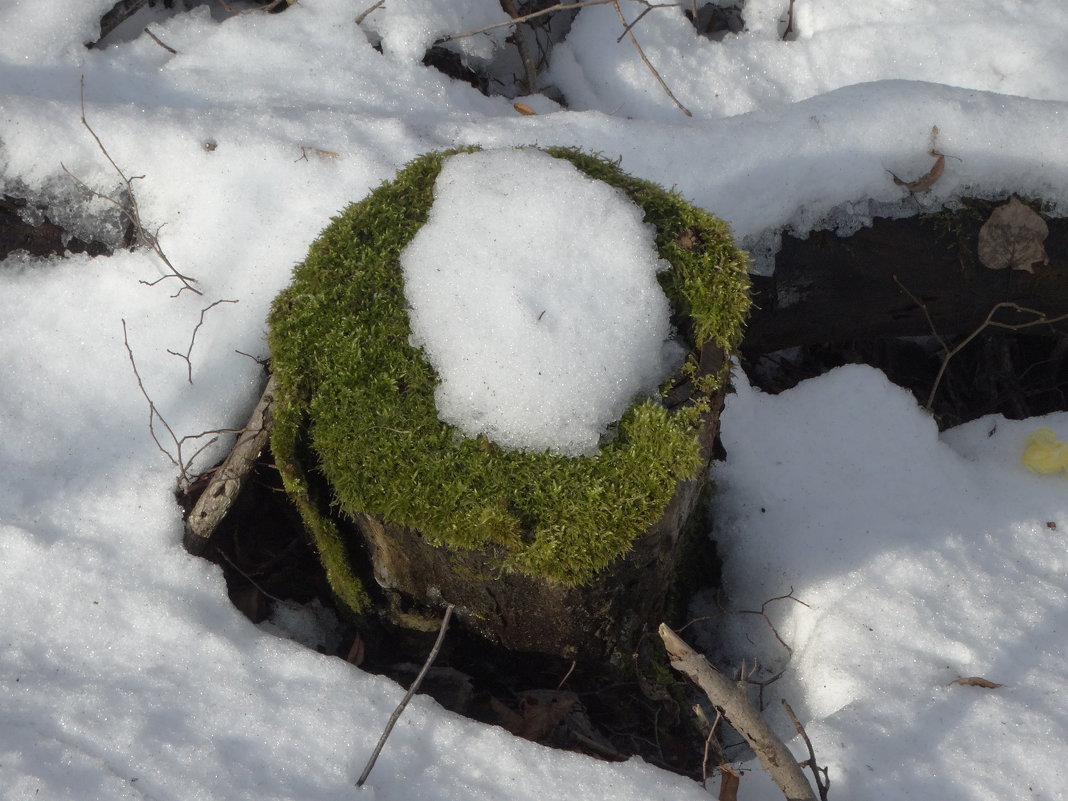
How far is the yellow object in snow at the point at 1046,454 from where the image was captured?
273 cm

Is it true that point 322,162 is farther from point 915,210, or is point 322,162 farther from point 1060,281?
point 1060,281

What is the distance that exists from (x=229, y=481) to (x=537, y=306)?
1.01m

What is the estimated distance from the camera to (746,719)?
1.82 meters

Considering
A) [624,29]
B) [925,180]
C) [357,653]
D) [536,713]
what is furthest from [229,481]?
[624,29]

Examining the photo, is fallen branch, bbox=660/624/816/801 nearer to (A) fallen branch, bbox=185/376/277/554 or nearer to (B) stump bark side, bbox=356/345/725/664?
(B) stump bark side, bbox=356/345/725/664

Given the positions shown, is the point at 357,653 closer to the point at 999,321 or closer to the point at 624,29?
the point at 999,321

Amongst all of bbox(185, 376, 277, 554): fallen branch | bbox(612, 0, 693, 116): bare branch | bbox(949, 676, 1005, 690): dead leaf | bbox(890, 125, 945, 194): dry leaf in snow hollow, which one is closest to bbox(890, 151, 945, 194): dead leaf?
bbox(890, 125, 945, 194): dry leaf in snow hollow

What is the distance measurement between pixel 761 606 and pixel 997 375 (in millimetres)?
1748

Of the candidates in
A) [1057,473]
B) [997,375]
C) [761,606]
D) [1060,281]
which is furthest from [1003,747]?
[997,375]

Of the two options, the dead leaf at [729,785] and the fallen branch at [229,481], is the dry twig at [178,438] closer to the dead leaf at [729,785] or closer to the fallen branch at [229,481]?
the fallen branch at [229,481]

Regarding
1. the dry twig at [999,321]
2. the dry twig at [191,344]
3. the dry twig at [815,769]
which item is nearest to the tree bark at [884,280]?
the dry twig at [999,321]

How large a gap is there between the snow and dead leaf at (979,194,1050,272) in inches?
3.9

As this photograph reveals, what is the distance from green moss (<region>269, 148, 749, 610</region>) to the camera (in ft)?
6.24

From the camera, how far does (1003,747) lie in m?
2.01
